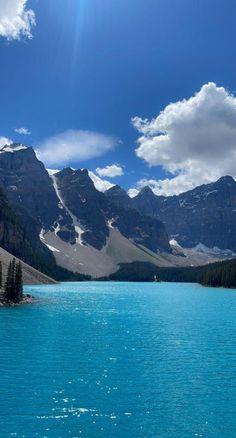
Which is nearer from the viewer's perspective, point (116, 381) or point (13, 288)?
point (116, 381)

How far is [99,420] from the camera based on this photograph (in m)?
31.8

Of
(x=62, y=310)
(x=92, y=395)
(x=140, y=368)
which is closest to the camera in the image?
(x=92, y=395)

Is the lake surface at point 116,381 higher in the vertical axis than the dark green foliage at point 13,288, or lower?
lower

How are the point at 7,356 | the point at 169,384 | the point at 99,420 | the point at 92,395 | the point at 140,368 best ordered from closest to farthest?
1. the point at 99,420
2. the point at 92,395
3. the point at 169,384
4. the point at 140,368
5. the point at 7,356

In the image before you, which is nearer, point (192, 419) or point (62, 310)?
point (192, 419)

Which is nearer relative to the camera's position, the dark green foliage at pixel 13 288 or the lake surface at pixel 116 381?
the lake surface at pixel 116 381

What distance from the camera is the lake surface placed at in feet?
102

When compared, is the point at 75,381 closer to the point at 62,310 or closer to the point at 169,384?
the point at 169,384

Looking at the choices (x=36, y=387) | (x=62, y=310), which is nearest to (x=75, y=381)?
(x=36, y=387)

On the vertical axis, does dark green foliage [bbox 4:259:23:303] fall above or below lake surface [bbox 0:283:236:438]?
above

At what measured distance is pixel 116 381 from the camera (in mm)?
42094

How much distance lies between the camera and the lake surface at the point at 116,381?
30967 millimetres

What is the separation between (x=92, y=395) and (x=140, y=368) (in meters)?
10.9

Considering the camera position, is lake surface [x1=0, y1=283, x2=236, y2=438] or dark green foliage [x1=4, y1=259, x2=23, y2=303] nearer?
lake surface [x1=0, y1=283, x2=236, y2=438]
